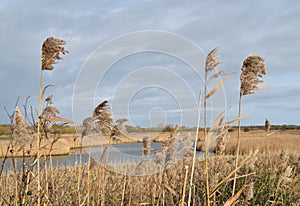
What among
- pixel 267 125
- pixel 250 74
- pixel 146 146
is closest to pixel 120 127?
pixel 146 146

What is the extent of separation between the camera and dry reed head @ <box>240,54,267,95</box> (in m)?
2.05

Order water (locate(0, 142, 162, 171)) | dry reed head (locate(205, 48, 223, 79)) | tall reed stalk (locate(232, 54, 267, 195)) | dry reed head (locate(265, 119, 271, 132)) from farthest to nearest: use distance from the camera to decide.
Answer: dry reed head (locate(265, 119, 271, 132)), water (locate(0, 142, 162, 171)), tall reed stalk (locate(232, 54, 267, 195)), dry reed head (locate(205, 48, 223, 79))

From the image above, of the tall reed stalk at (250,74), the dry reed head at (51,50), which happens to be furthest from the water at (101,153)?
the tall reed stalk at (250,74)

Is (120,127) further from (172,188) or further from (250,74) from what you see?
(250,74)

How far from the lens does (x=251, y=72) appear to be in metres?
2.11

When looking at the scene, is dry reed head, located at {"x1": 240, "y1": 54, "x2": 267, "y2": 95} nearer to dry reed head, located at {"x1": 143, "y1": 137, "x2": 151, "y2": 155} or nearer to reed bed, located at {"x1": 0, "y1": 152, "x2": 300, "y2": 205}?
reed bed, located at {"x1": 0, "y1": 152, "x2": 300, "y2": 205}

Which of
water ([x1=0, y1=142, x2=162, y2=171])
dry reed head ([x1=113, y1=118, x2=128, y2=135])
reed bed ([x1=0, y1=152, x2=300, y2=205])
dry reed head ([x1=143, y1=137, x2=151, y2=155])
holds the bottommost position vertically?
reed bed ([x1=0, y1=152, x2=300, y2=205])

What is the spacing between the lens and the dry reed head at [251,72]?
2055 mm

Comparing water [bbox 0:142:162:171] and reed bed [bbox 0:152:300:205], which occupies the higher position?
water [bbox 0:142:162:171]

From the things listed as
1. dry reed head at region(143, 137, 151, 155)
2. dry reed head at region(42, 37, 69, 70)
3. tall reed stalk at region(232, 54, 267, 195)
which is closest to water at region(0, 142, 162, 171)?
dry reed head at region(143, 137, 151, 155)

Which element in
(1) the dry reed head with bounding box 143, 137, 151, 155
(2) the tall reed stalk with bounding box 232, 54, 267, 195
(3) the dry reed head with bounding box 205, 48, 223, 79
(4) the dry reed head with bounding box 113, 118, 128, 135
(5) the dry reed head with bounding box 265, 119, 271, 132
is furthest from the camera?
(5) the dry reed head with bounding box 265, 119, 271, 132

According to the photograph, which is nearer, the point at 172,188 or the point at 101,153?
the point at 172,188

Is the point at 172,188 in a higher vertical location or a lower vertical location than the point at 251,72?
lower

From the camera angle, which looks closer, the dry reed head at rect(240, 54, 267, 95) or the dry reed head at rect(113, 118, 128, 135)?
the dry reed head at rect(240, 54, 267, 95)
